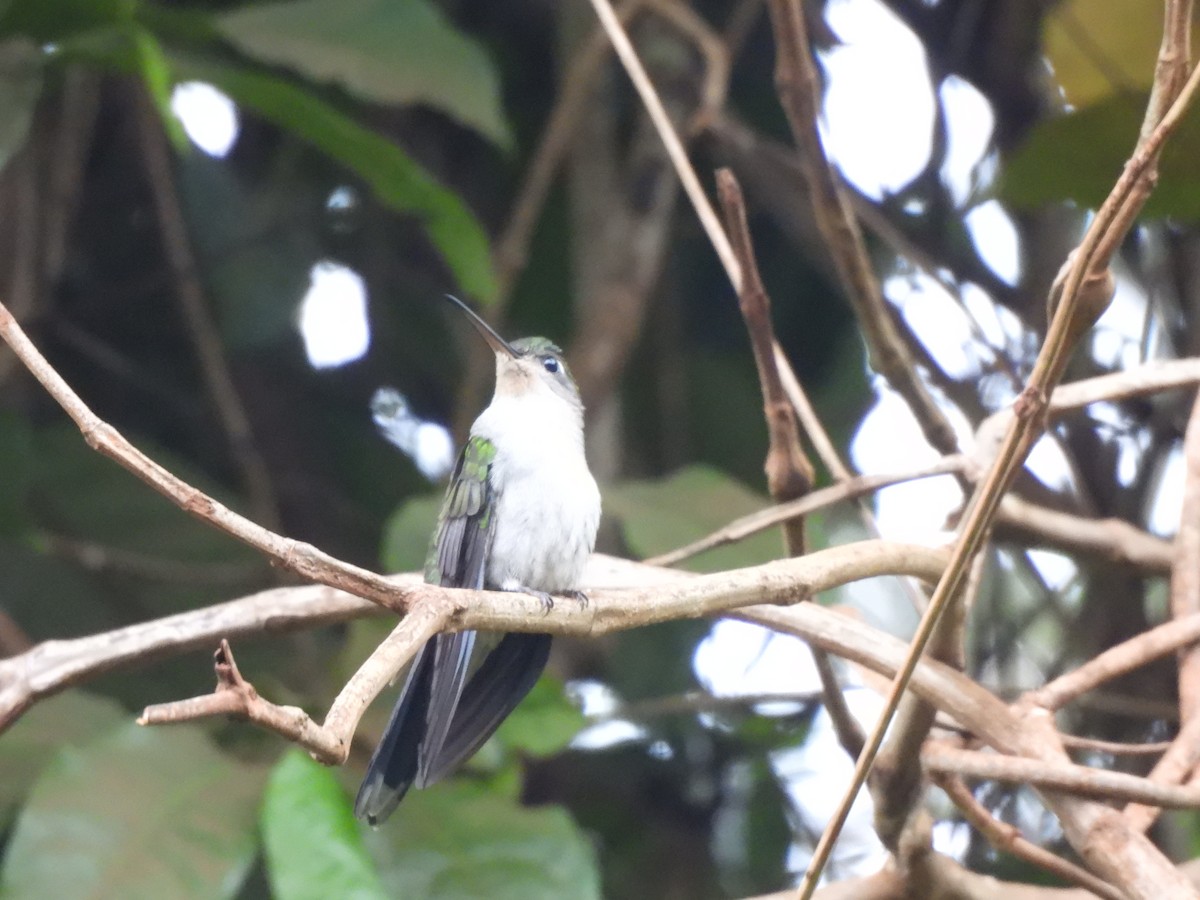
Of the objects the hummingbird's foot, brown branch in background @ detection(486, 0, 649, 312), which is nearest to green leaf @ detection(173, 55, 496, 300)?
brown branch in background @ detection(486, 0, 649, 312)

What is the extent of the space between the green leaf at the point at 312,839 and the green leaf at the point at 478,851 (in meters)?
0.09

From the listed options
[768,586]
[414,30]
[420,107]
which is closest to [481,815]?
[768,586]

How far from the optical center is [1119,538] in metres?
2.27

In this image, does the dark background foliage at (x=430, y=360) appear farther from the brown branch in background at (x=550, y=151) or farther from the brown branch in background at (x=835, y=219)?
the brown branch in background at (x=835, y=219)

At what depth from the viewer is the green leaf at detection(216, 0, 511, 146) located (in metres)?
2.83

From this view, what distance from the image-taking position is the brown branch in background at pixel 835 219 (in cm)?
181

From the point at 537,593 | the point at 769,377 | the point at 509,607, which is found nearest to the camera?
the point at 509,607

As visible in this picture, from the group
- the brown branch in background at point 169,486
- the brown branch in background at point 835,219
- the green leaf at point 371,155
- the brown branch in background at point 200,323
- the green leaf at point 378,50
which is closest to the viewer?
the brown branch in background at point 169,486

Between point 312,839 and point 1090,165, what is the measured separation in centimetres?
183

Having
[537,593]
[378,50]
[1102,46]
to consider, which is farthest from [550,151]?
[537,593]

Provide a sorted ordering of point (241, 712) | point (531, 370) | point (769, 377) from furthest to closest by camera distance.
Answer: point (531, 370) < point (769, 377) < point (241, 712)

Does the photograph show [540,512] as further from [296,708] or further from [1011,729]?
[296,708]

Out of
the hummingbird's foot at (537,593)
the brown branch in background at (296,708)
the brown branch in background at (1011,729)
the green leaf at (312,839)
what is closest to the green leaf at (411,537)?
the hummingbird's foot at (537,593)

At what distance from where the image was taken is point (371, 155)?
107 inches
